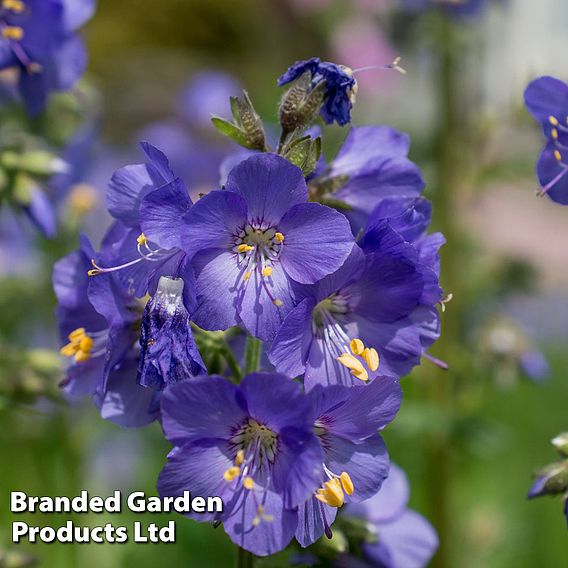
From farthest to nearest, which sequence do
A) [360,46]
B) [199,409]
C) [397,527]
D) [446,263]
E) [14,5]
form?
[360,46] → [446,263] → [14,5] → [397,527] → [199,409]

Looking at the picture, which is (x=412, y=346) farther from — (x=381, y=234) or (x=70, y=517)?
(x=70, y=517)

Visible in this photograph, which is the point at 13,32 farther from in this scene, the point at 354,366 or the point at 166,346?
the point at 354,366

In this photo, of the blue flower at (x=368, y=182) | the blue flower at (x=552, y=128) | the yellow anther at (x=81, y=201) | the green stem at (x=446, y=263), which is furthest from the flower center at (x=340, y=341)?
the green stem at (x=446, y=263)

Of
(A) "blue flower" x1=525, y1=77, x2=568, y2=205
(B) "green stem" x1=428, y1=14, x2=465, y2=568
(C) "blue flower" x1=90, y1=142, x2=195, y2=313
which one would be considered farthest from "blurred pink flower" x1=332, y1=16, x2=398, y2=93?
(C) "blue flower" x1=90, y1=142, x2=195, y2=313

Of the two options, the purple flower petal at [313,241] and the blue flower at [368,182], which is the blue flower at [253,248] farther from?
the blue flower at [368,182]

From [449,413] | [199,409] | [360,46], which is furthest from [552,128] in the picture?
[360,46]

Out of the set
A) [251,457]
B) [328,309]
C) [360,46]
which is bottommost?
[251,457]
